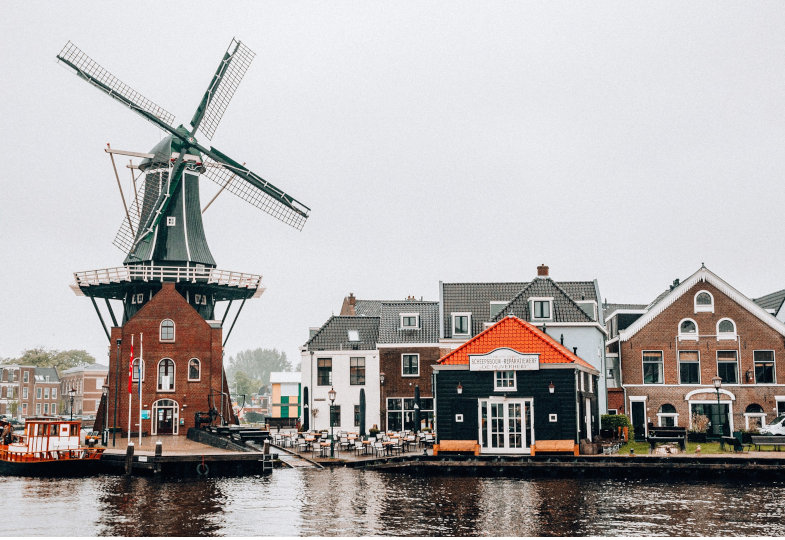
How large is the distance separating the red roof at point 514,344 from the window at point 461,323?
13.9 m

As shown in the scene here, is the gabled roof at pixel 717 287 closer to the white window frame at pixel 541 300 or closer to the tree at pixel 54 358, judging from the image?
the white window frame at pixel 541 300

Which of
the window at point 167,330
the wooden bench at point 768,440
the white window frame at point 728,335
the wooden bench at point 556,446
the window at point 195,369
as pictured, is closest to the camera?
the wooden bench at point 556,446

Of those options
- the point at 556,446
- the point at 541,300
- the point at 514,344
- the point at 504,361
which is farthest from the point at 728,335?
the point at 504,361

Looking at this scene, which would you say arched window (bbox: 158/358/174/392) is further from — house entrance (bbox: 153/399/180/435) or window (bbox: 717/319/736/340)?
window (bbox: 717/319/736/340)

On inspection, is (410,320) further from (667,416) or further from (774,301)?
(774,301)

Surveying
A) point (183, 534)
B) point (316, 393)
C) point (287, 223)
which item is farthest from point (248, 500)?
point (287, 223)

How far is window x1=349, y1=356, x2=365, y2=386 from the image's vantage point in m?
55.7

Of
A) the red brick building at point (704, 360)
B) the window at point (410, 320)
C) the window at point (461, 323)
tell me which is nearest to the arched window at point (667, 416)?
the red brick building at point (704, 360)

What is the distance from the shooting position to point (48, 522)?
2644 cm

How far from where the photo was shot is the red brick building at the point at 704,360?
4859 cm

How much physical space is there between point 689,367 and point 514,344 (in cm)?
1505

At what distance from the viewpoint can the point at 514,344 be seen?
40125 millimetres

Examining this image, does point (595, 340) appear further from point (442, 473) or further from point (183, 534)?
point (183, 534)

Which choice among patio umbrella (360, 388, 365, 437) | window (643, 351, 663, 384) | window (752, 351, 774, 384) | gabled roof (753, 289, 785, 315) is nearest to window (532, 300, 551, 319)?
window (643, 351, 663, 384)
